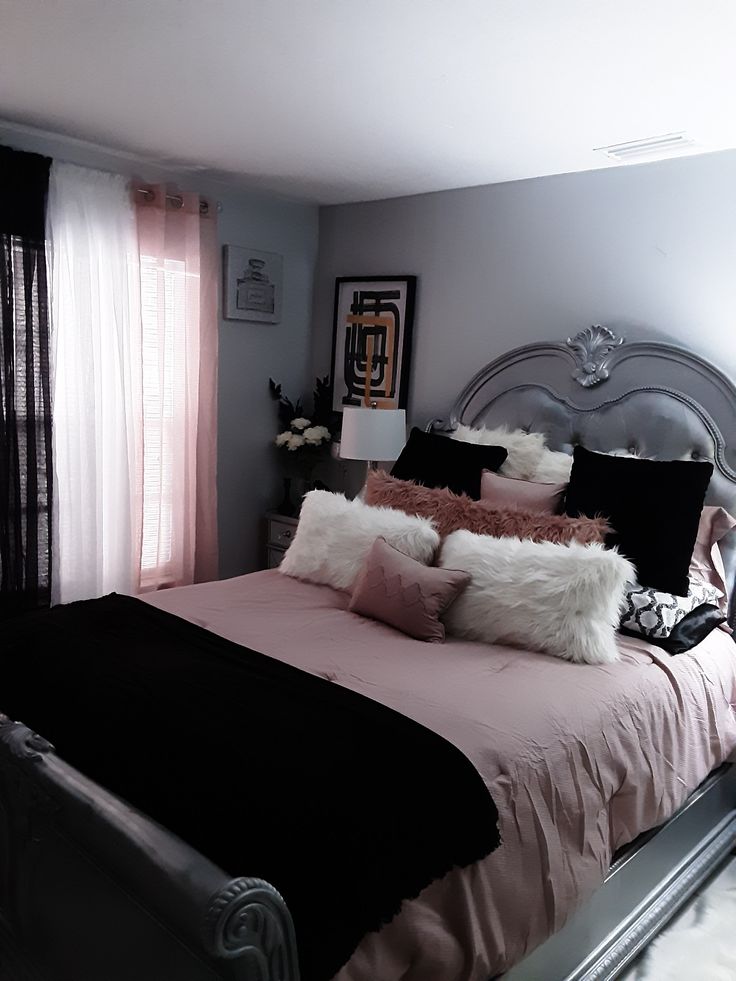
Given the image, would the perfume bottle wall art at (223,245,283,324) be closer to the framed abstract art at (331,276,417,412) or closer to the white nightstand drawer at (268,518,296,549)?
the framed abstract art at (331,276,417,412)

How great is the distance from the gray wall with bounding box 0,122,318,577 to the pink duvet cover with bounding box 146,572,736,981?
5.22 ft

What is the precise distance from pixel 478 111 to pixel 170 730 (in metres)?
2.17

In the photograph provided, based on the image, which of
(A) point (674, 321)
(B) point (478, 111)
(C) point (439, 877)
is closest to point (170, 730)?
(C) point (439, 877)

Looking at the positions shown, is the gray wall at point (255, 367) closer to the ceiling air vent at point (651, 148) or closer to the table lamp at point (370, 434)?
the table lamp at point (370, 434)

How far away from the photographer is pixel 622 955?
82.8 inches

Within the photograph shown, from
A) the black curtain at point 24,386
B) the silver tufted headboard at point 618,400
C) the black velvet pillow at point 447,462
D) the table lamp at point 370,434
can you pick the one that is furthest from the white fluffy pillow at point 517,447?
the black curtain at point 24,386

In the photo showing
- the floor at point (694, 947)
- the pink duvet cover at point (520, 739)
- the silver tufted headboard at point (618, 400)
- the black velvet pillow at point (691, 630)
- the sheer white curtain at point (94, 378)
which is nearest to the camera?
the pink duvet cover at point (520, 739)

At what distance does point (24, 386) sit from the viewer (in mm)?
3379

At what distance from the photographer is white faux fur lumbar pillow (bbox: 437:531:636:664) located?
2.32 metres

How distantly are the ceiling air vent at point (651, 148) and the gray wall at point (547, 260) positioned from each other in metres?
0.07

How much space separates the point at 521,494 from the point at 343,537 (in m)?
0.69

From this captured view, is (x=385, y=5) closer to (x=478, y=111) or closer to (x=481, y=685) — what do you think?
(x=478, y=111)

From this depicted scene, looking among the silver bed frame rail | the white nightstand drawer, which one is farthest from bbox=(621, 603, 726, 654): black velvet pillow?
the white nightstand drawer

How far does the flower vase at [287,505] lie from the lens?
443cm
